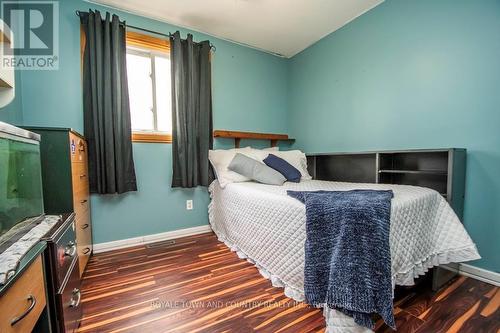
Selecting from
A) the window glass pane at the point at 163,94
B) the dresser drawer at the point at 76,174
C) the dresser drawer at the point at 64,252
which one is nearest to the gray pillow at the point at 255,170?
the window glass pane at the point at 163,94

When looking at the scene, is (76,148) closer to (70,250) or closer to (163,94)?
(70,250)

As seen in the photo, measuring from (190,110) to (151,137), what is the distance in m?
0.52

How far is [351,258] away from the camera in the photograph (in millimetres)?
1025

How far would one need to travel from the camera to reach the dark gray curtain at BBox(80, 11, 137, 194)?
1959 millimetres

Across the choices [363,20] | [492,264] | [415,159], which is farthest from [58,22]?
[492,264]

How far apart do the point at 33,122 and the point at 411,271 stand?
3028mm

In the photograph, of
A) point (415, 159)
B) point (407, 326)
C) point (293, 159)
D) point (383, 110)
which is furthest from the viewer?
point (293, 159)

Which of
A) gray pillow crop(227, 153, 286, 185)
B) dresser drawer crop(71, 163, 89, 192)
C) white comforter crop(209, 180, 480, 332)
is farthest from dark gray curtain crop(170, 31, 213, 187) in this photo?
white comforter crop(209, 180, 480, 332)

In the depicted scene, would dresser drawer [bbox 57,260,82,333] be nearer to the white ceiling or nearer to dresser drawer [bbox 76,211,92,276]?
dresser drawer [bbox 76,211,92,276]

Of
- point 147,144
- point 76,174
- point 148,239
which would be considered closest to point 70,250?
point 76,174

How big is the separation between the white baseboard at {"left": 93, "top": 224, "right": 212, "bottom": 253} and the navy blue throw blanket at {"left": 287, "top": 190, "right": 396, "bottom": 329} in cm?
173

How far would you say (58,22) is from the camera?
6.29 ft

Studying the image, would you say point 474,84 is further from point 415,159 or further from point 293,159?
point 293,159

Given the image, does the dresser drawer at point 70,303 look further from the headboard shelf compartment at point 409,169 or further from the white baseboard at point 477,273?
the white baseboard at point 477,273
